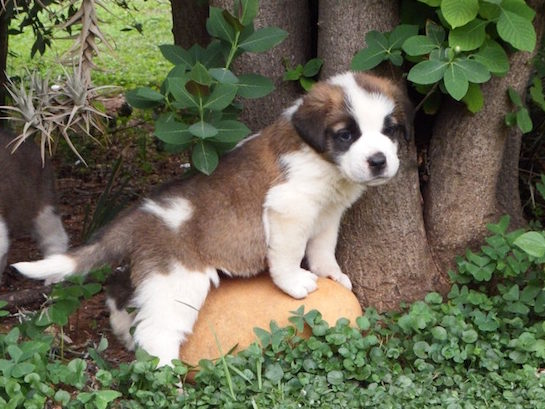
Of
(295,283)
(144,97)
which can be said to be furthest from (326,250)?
(144,97)

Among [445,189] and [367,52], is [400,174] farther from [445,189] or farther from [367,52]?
[367,52]

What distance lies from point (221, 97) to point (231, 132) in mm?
211

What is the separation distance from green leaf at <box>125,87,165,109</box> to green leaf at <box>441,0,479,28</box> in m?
1.48

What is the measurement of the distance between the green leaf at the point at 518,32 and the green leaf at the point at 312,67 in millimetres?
1158

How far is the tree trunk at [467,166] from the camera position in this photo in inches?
206

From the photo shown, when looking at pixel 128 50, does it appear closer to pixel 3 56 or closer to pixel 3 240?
pixel 3 56

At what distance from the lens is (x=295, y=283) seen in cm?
506

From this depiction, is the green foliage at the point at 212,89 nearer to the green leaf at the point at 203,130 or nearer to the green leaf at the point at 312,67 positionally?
the green leaf at the point at 203,130

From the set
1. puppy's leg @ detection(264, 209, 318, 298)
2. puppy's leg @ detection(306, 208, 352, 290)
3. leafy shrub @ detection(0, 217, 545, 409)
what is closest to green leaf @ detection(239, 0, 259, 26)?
puppy's leg @ detection(264, 209, 318, 298)

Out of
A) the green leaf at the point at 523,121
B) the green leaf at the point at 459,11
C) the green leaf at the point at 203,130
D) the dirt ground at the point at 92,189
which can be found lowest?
the dirt ground at the point at 92,189

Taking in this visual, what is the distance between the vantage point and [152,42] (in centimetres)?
1366

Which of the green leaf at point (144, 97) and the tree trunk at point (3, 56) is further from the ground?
the green leaf at point (144, 97)

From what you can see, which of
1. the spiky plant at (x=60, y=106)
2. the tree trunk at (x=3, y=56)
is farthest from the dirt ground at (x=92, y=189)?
the spiky plant at (x=60, y=106)

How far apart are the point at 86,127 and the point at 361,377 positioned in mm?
1910
